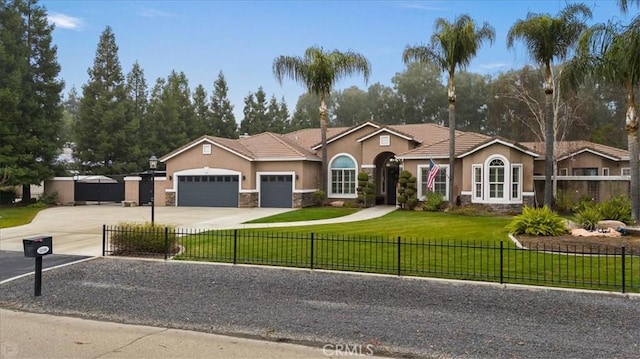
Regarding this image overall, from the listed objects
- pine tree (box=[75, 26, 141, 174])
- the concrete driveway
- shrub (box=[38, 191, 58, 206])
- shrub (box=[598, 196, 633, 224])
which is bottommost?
the concrete driveway

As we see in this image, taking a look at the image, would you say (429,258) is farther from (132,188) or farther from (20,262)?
(132,188)

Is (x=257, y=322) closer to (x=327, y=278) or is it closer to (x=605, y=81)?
(x=327, y=278)

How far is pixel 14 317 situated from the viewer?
7.55m

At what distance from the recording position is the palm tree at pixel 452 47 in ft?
76.7

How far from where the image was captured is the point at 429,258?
1086 centimetres

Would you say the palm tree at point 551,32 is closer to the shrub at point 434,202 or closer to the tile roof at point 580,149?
the shrub at point 434,202

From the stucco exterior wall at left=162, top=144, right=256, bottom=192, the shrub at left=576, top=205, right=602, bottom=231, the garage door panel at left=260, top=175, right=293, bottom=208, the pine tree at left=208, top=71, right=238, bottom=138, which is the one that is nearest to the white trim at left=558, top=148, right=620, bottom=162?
the shrub at left=576, top=205, right=602, bottom=231

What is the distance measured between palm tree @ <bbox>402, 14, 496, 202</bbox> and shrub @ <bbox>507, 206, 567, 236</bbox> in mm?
9920

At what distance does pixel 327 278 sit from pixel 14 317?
17.9 ft

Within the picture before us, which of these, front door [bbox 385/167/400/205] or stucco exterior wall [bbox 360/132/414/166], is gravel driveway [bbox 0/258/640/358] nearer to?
stucco exterior wall [bbox 360/132/414/166]

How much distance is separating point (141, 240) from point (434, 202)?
16.5m

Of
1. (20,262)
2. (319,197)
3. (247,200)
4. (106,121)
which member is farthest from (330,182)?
(106,121)

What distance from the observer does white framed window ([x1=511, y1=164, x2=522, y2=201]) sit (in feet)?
78.9

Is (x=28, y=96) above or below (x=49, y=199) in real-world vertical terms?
above
